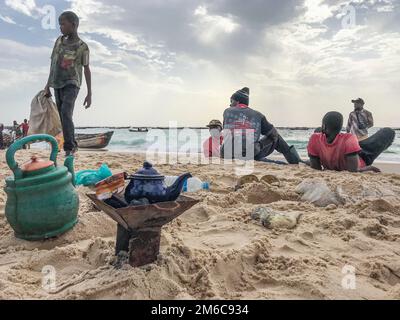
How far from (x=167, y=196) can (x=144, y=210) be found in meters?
0.18

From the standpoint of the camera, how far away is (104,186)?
1439mm

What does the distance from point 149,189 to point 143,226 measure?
170 millimetres

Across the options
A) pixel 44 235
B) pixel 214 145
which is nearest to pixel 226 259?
pixel 44 235

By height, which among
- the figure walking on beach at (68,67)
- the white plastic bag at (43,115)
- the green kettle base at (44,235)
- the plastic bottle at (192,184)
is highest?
the figure walking on beach at (68,67)

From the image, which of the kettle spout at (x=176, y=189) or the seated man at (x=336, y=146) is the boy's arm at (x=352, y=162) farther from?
the kettle spout at (x=176, y=189)

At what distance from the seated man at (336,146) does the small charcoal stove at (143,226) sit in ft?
10.2

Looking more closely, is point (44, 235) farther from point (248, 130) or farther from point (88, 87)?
point (248, 130)

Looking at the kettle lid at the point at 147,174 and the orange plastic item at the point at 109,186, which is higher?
the kettle lid at the point at 147,174

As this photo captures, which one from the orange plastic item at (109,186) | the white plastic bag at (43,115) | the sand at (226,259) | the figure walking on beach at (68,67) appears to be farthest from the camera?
the white plastic bag at (43,115)

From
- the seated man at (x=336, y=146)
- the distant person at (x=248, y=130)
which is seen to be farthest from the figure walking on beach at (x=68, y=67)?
the seated man at (x=336, y=146)

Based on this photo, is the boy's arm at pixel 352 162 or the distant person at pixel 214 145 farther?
the distant person at pixel 214 145

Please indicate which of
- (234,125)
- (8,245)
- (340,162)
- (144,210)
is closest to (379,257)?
(144,210)

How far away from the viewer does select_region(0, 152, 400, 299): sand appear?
1.27 meters

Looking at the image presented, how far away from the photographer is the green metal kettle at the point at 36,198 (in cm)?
169
